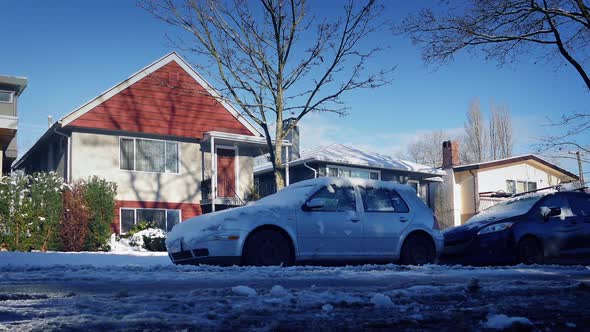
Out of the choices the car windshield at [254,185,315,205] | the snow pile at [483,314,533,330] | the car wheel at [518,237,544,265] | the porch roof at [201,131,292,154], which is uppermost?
the porch roof at [201,131,292,154]

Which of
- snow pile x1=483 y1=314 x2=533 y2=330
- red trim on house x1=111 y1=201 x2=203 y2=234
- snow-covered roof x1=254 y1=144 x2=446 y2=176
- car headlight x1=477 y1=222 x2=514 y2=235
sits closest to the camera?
snow pile x1=483 y1=314 x2=533 y2=330

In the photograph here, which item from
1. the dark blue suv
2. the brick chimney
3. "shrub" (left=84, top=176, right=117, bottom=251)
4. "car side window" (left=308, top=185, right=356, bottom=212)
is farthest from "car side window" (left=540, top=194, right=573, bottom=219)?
the brick chimney

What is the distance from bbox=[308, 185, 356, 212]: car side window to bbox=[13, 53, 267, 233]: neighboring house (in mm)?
13710

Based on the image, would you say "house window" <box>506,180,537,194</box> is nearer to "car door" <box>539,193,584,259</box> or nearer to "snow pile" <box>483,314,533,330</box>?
"car door" <box>539,193,584,259</box>

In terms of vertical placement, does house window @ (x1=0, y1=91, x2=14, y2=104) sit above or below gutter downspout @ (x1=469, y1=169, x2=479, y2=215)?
Result: above

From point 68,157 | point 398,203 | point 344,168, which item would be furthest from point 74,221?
point 344,168

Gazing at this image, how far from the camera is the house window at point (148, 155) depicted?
75.9 ft

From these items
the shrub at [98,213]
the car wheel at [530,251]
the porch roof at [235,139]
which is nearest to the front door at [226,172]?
the porch roof at [235,139]

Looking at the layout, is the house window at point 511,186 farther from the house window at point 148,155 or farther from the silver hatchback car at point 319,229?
the silver hatchback car at point 319,229

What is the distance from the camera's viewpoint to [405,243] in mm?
10031

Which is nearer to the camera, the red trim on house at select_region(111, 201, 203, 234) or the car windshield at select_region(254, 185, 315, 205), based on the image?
the car windshield at select_region(254, 185, 315, 205)

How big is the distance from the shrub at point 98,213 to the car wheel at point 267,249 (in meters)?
9.56

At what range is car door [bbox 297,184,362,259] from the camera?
9.12 m

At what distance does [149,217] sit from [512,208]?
48.4 ft
